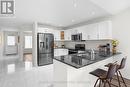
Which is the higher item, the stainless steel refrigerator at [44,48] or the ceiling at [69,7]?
the ceiling at [69,7]

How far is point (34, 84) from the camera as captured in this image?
3.28 m

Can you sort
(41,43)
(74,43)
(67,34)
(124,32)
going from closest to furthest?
(124,32), (41,43), (74,43), (67,34)

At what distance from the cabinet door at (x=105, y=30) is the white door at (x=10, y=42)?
9.06 metres

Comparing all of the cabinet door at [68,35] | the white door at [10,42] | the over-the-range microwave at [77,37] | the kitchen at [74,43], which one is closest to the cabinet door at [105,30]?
the kitchen at [74,43]

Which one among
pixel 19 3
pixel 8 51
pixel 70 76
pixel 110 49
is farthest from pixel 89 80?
pixel 8 51

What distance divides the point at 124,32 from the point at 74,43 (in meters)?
3.27

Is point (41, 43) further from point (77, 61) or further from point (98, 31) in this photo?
point (77, 61)

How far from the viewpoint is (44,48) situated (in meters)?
5.78

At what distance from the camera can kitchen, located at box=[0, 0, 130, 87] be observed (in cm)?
255

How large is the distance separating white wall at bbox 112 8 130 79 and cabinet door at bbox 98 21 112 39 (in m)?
0.24

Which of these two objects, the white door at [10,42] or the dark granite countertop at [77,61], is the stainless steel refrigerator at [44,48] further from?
the white door at [10,42]

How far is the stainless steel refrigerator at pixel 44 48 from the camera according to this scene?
18.3ft

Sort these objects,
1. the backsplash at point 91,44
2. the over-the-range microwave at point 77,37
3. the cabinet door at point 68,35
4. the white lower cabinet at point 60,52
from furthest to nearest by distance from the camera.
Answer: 1. the cabinet door at point 68,35
2. the white lower cabinet at point 60,52
3. the over-the-range microwave at point 77,37
4. the backsplash at point 91,44

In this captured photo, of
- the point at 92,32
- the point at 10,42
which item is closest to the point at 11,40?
the point at 10,42
